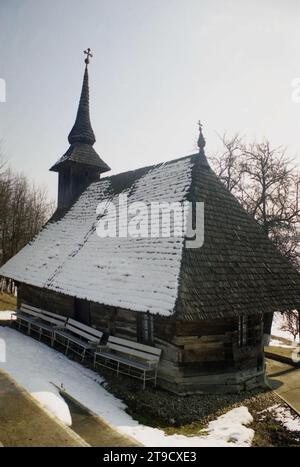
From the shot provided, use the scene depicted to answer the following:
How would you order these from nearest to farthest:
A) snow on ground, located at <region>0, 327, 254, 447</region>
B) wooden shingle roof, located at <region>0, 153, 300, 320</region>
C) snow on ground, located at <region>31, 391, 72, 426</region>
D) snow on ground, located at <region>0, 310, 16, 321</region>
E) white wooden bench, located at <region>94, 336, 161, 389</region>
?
snow on ground, located at <region>0, 327, 254, 447</region>, snow on ground, located at <region>31, 391, 72, 426</region>, wooden shingle roof, located at <region>0, 153, 300, 320</region>, white wooden bench, located at <region>94, 336, 161, 389</region>, snow on ground, located at <region>0, 310, 16, 321</region>

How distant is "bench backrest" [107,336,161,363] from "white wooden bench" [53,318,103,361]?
2.11ft

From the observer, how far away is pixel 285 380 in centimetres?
1116

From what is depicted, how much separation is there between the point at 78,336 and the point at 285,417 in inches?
308

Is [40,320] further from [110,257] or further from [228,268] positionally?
[228,268]

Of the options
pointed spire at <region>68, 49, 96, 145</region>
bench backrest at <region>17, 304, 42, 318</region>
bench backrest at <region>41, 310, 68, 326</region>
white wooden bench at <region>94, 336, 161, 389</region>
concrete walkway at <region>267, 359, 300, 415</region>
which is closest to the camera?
white wooden bench at <region>94, 336, 161, 389</region>

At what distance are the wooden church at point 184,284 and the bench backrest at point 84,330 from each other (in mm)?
333

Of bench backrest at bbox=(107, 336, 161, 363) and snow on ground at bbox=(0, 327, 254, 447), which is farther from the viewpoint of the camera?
bench backrest at bbox=(107, 336, 161, 363)

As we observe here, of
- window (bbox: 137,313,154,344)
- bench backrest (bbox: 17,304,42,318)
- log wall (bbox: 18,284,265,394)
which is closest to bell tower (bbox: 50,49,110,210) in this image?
bench backrest (bbox: 17,304,42,318)

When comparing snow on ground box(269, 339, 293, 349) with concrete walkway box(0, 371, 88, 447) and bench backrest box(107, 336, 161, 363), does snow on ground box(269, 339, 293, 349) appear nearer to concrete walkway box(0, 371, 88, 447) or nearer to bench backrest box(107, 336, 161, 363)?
bench backrest box(107, 336, 161, 363)

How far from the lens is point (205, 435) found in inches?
267

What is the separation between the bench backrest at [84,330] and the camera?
37.0 ft

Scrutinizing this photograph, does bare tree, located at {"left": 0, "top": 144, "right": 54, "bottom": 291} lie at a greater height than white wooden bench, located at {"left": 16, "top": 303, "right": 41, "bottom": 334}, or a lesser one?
greater

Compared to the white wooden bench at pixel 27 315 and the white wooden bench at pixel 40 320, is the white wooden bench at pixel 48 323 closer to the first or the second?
the white wooden bench at pixel 40 320

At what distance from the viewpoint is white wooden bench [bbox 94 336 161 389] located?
9.40 metres
